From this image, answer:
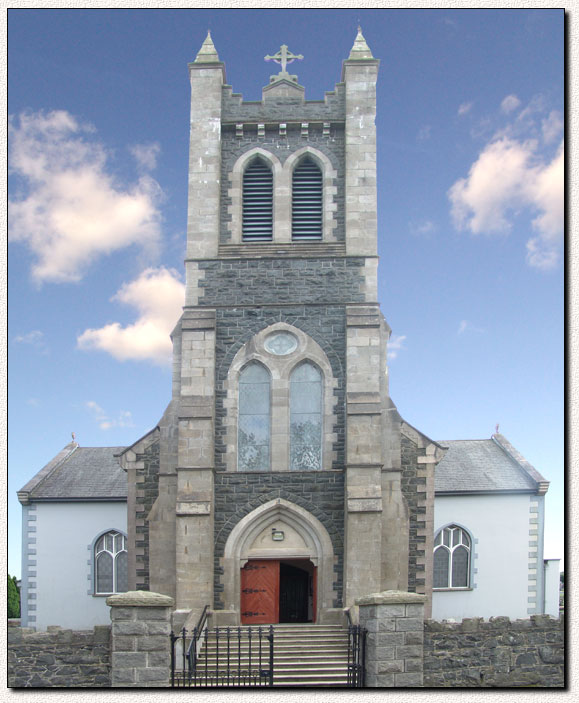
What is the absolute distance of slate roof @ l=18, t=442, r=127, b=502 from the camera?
3028 centimetres

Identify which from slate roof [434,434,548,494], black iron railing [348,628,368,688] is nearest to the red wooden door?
black iron railing [348,628,368,688]

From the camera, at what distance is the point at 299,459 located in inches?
830

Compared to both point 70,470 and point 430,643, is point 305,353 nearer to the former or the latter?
point 430,643

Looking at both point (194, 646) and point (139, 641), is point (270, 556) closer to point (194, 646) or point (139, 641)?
point (194, 646)

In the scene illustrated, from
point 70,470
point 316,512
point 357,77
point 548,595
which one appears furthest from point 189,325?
point 548,595

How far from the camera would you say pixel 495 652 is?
54.4 feet

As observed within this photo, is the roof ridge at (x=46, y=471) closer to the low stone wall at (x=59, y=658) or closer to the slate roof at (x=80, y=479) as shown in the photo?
the slate roof at (x=80, y=479)

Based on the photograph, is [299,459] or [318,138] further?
[318,138]

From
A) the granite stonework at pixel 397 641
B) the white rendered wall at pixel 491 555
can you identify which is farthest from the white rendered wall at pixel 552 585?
the granite stonework at pixel 397 641

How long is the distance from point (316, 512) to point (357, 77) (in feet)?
39.5

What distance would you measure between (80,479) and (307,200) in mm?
14803

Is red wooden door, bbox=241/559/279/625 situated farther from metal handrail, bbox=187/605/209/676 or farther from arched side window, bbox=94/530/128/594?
arched side window, bbox=94/530/128/594

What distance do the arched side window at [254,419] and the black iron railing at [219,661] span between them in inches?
161

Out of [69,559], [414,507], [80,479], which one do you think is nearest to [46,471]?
[80,479]
